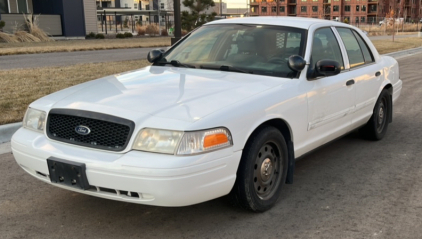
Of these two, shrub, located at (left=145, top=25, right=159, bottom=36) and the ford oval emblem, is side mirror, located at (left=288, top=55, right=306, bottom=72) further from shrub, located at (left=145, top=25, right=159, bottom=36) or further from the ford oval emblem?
shrub, located at (left=145, top=25, right=159, bottom=36)

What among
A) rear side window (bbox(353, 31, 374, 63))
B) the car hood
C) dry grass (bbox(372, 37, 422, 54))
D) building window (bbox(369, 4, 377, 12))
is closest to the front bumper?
the car hood

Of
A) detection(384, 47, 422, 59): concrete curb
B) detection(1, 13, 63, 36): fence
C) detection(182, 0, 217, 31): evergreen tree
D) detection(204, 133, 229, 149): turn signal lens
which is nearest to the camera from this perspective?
detection(204, 133, 229, 149): turn signal lens

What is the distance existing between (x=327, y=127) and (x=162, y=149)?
2.12 meters

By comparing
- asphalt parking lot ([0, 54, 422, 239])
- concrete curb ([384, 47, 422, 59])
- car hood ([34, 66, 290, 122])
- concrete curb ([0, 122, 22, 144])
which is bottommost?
concrete curb ([384, 47, 422, 59])

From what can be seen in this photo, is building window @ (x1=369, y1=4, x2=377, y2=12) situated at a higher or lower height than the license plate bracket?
higher

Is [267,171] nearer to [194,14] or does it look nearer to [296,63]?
[296,63]

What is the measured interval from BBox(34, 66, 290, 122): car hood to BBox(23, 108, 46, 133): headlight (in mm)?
121

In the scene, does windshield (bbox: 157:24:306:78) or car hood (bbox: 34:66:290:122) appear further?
windshield (bbox: 157:24:306:78)

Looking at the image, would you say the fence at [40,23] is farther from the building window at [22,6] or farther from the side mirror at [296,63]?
the side mirror at [296,63]

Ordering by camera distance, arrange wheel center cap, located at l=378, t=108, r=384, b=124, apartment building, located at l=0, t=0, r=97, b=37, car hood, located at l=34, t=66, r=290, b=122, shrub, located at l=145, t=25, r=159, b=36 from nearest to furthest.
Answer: car hood, located at l=34, t=66, r=290, b=122
wheel center cap, located at l=378, t=108, r=384, b=124
apartment building, located at l=0, t=0, r=97, b=37
shrub, located at l=145, t=25, r=159, b=36

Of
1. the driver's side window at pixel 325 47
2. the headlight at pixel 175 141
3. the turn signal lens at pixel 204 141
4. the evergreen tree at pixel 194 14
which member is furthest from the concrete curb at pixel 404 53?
the headlight at pixel 175 141

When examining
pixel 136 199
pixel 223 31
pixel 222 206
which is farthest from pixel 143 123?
pixel 223 31

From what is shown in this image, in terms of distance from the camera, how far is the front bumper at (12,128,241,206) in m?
3.09

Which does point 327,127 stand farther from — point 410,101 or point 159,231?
point 410,101
